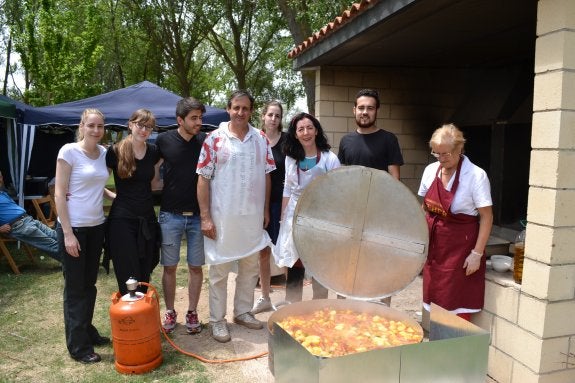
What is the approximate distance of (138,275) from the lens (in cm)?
346

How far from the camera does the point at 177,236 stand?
3.60 metres

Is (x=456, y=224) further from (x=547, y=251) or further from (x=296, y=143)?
(x=296, y=143)

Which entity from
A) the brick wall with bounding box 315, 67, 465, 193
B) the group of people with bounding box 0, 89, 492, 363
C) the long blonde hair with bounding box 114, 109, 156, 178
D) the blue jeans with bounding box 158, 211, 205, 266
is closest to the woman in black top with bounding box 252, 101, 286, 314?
the group of people with bounding box 0, 89, 492, 363

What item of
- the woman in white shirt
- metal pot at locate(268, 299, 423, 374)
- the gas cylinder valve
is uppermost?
the woman in white shirt

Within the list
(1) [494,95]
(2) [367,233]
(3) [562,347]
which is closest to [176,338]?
(2) [367,233]

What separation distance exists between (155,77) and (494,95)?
951 inches

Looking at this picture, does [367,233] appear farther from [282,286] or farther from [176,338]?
[282,286]

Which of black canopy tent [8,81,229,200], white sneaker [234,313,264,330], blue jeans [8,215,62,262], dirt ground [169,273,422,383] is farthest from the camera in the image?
black canopy tent [8,81,229,200]

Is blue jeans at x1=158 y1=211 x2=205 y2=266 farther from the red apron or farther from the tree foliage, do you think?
the tree foliage

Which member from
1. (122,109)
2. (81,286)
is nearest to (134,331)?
(81,286)

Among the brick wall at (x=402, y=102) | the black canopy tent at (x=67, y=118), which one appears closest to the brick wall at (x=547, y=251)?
→ the brick wall at (x=402, y=102)

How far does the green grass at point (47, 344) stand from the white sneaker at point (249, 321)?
66 cm

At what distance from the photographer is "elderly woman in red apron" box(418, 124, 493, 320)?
2.63 m

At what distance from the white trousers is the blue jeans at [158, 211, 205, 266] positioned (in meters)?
0.18
